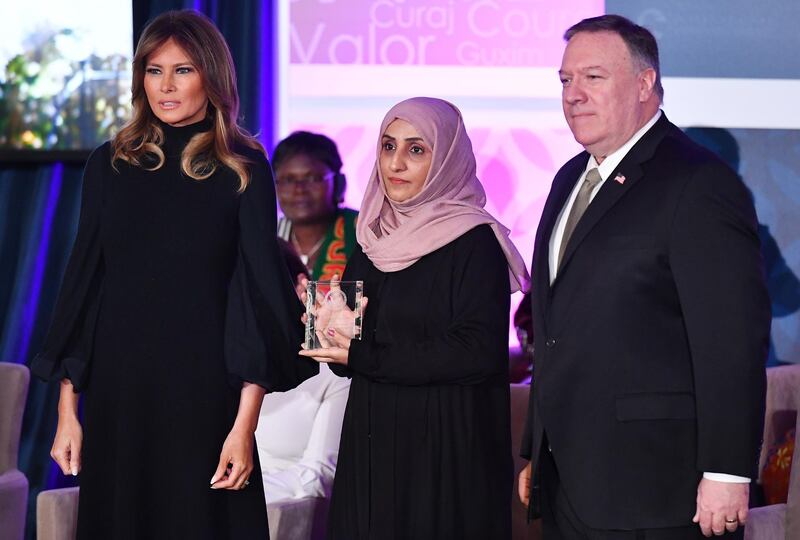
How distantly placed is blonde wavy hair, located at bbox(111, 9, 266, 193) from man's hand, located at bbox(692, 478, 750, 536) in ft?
3.72

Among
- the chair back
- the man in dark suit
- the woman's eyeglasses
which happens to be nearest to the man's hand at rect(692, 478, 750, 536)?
the man in dark suit

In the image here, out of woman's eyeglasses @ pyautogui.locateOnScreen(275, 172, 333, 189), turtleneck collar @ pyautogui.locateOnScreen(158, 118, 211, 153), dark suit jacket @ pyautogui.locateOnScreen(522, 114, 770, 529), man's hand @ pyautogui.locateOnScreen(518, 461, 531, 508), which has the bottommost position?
man's hand @ pyautogui.locateOnScreen(518, 461, 531, 508)

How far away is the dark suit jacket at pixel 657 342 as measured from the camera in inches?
84.1

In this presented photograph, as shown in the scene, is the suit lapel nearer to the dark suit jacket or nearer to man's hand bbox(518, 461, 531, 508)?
the dark suit jacket

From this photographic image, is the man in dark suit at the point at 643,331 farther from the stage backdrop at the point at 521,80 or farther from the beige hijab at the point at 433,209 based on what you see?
the stage backdrop at the point at 521,80

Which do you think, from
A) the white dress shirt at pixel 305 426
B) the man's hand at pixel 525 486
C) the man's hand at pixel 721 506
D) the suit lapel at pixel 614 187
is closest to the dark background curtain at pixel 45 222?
the white dress shirt at pixel 305 426

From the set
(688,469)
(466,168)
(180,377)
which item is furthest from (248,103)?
(688,469)

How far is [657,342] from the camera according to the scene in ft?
7.29

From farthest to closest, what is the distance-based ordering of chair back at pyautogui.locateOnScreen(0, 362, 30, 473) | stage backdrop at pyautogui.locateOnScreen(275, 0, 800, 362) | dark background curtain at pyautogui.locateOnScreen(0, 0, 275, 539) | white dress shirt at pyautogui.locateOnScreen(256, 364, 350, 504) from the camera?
stage backdrop at pyautogui.locateOnScreen(275, 0, 800, 362) < dark background curtain at pyautogui.locateOnScreen(0, 0, 275, 539) < chair back at pyautogui.locateOnScreen(0, 362, 30, 473) < white dress shirt at pyautogui.locateOnScreen(256, 364, 350, 504)

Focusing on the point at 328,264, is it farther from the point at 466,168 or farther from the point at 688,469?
the point at 688,469

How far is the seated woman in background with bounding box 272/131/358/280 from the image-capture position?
5039 millimetres

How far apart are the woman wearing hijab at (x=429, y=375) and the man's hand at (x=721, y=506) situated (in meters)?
0.61

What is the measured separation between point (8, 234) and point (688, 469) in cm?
423

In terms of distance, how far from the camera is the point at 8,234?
5.55 metres
